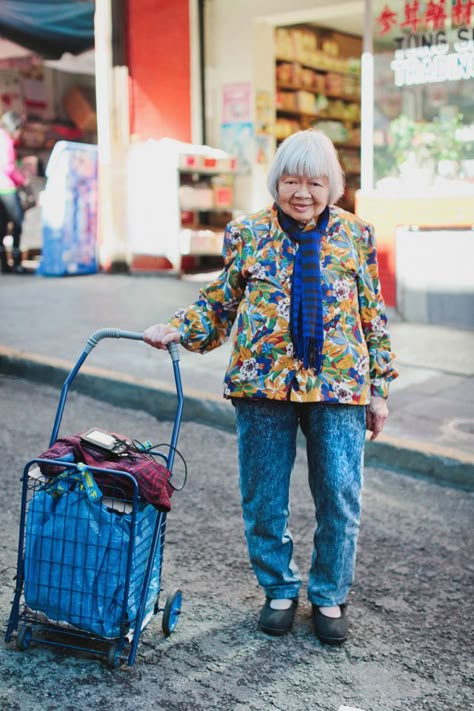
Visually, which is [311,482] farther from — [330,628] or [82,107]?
[82,107]

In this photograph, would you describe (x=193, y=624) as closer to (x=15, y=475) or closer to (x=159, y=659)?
(x=159, y=659)

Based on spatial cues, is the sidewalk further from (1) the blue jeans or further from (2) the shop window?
(1) the blue jeans

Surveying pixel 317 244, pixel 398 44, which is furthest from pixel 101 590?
pixel 398 44

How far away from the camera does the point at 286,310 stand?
2994 millimetres

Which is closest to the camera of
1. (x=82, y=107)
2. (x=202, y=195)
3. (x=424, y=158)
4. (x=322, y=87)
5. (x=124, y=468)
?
→ (x=124, y=468)

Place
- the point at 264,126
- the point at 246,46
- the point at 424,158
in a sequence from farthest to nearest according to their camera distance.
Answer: the point at 264,126 → the point at 246,46 → the point at 424,158

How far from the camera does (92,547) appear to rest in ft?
9.41

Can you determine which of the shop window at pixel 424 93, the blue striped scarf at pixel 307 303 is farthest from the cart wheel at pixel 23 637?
the shop window at pixel 424 93

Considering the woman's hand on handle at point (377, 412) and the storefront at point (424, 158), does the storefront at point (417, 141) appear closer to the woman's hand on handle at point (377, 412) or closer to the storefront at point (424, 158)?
the storefront at point (424, 158)

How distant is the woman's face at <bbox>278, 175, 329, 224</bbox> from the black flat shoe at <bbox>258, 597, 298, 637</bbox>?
4.56 ft

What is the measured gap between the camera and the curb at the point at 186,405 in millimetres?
5035

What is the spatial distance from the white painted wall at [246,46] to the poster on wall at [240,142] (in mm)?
110

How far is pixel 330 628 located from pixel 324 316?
110cm

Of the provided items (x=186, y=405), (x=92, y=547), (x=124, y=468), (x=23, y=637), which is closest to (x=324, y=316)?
(x=124, y=468)
